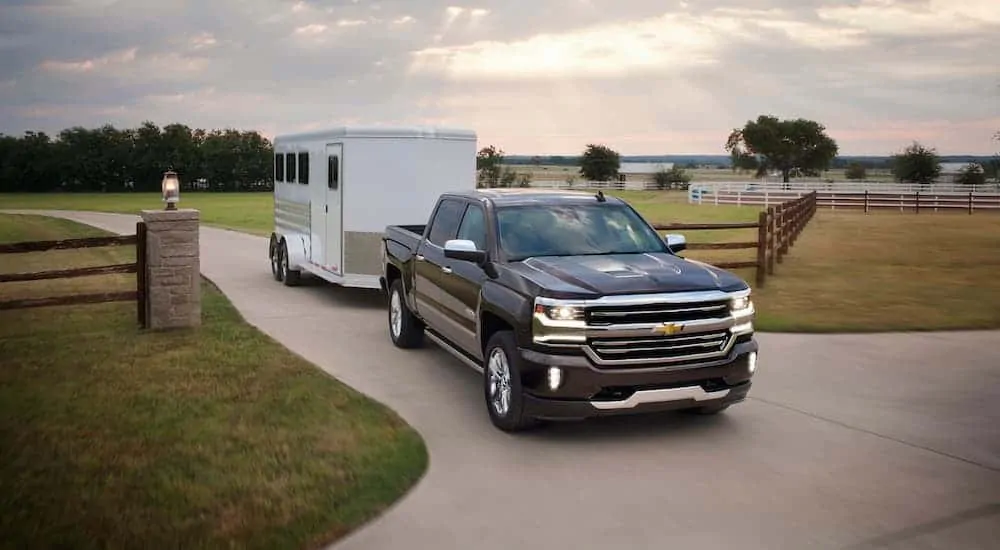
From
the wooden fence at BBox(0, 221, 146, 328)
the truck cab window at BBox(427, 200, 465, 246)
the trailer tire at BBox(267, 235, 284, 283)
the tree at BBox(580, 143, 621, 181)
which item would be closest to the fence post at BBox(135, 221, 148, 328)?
the wooden fence at BBox(0, 221, 146, 328)

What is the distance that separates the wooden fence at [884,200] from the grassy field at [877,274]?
10.8m

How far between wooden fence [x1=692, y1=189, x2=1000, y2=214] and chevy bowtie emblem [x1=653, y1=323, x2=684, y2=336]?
43.3 metres

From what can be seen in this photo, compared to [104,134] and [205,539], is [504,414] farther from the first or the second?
[104,134]

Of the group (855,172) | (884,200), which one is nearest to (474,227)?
(884,200)

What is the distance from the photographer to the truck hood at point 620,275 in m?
7.12

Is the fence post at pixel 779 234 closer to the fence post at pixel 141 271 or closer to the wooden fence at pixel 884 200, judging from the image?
the fence post at pixel 141 271

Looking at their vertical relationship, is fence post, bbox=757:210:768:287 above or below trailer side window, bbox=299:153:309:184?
below

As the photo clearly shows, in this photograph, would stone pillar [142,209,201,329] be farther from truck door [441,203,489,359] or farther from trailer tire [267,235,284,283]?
trailer tire [267,235,284,283]

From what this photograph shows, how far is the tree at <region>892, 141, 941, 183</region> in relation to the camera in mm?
90938

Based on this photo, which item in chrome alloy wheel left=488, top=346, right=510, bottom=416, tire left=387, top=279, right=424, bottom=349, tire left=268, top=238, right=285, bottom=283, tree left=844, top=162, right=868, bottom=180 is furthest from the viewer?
tree left=844, top=162, right=868, bottom=180

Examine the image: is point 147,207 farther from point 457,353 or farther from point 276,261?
point 457,353

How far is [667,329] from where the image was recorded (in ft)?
23.0

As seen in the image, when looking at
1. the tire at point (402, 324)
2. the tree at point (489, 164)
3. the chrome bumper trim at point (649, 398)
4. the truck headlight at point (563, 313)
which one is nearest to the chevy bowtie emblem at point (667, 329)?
the chrome bumper trim at point (649, 398)

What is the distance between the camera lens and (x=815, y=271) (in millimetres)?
20016
